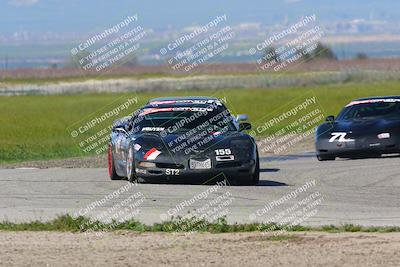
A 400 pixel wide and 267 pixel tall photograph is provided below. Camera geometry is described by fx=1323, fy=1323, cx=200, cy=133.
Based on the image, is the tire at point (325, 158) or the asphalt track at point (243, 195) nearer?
the asphalt track at point (243, 195)

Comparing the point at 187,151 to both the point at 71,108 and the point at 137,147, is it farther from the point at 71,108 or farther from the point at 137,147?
the point at 71,108

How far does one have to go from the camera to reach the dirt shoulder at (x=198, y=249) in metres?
11.6

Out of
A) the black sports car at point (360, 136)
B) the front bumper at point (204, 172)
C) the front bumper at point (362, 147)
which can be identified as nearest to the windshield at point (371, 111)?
the black sports car at point (360, 136)

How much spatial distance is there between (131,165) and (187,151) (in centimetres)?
89

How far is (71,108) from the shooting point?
203 ft

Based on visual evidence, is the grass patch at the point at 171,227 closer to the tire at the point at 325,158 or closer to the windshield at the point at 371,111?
the tire at the point at 325,158

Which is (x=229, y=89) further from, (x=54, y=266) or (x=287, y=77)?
(x=54, y=266)

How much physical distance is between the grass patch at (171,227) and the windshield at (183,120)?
598 cm

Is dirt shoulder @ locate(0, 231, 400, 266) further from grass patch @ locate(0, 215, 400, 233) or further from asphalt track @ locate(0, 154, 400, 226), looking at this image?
asphalt track @ locate(0, 154, 400, 226)

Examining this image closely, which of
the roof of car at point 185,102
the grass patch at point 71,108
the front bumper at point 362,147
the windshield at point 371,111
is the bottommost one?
the grass patch at point 71,108

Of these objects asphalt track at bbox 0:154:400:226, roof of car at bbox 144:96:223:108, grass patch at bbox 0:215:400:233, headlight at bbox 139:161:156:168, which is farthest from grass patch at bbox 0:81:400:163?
grass patch at bbox 0:215:400:233

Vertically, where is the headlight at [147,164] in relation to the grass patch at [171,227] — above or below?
below

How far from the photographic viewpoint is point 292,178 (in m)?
20.7

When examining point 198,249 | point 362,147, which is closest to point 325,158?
point 362,147
